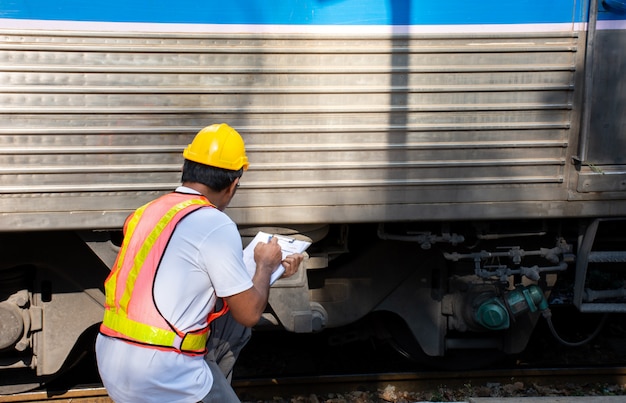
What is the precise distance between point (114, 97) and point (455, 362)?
2916 mm

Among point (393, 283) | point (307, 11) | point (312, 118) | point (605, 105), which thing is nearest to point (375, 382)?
point (393, 283)

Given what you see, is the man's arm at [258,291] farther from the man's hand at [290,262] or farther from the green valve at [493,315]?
the green valve at [493,315]

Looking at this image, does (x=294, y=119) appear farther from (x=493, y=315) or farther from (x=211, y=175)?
(x=493, y=315)

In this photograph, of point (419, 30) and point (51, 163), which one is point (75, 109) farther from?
point (419, 30)

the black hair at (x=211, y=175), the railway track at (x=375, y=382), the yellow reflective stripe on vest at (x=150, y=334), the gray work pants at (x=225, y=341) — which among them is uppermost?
the black hair at (x=211, y=175)

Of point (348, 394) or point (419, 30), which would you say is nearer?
point (419, 30)

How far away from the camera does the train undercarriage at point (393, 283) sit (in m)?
3.88

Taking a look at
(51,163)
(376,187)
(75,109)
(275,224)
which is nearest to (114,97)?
(75,109)

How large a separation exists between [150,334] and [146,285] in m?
0.17

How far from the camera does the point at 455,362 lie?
15.5 feet

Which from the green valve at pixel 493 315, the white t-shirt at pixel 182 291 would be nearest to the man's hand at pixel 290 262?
the white t-shirt at pixel 182 291

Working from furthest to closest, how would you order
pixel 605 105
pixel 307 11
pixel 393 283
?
pixel 393 283
pixel 605 105
pixel 307 11

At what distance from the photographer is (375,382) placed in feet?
14.7

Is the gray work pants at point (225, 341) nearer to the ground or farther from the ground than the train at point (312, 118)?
nearer to the ground
